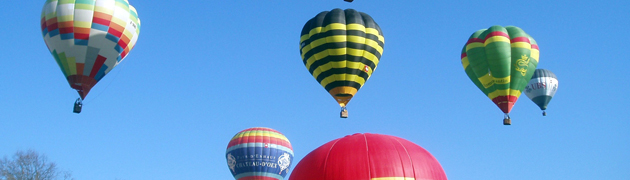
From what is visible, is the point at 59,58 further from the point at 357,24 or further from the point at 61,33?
the point at 357,24

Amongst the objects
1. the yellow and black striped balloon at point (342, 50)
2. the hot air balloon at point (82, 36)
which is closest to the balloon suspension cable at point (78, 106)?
the hot air balloon at point (82, 36)

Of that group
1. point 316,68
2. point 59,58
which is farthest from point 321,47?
point 59,58

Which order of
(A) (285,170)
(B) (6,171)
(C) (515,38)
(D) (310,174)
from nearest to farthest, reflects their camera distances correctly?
(D) (310,174), (B) (6,171), (C) (515,38), (A) (285,170)

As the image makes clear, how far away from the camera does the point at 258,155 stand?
97.1 feet

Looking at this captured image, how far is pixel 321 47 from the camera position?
21688 mm

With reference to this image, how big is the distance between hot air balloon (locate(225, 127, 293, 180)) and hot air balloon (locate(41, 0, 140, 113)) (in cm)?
876

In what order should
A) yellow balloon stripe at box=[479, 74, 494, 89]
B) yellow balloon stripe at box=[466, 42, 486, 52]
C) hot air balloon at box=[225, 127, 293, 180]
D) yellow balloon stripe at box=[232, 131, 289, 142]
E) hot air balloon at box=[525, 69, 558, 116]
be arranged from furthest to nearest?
hot air balloon at box=[525, 69, 558, 116], yellow balloon stripe at box=[232, 131, 289, 142], hot air balloon at box=[225, 127, 293, 180], yellow balloon stripe at box=[466, 42, 486, 52], yellow balloon stripe at box=[479, 74, 494, 89]

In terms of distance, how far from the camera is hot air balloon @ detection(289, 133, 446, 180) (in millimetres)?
11789

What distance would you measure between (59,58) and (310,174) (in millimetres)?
12382

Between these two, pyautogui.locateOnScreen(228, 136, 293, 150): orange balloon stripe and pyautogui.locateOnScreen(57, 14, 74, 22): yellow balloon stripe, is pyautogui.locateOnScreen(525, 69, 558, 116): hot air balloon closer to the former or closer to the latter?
pyautogui.locateOnScreen(228, 136, 293, 150): orange balloon stripe

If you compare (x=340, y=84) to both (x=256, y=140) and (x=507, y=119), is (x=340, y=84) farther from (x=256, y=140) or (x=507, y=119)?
(x=256, y=140)

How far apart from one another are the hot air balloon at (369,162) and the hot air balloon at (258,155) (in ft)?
56.1

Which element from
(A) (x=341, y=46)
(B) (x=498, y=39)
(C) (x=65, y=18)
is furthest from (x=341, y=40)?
(C) (x=65, y=18)

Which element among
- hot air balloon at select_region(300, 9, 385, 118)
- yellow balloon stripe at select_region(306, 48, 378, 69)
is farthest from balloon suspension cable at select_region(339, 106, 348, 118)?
yellow balloon stripe at select_region(306, 48, 378, 69)
